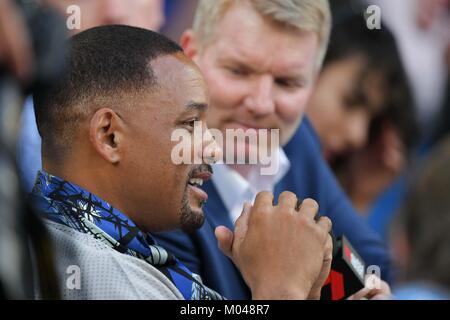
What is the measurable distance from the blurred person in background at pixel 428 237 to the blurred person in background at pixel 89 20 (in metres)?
0.70

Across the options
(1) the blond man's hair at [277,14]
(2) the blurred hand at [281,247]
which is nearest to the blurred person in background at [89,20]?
(1) the blond man's hair at [277,14]

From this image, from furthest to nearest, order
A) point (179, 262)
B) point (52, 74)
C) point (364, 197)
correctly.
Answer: point (364, 197), point (179, 262), point (52, 74)

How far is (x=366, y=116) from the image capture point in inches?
134

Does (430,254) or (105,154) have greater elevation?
(105,154)

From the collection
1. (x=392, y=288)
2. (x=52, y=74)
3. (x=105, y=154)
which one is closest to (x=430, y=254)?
(x=392, y=288)

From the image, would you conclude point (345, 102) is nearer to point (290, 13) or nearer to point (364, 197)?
point (364, 197)

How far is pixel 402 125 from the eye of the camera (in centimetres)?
345

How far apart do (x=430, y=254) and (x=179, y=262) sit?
1.69 ft

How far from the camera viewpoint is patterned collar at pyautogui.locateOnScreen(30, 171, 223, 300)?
72.7 inches

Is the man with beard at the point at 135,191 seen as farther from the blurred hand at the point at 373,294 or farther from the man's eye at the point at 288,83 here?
the man's eye at the point at 288,83

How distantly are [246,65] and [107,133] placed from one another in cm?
51

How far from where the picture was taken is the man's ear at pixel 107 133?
1.91 meters

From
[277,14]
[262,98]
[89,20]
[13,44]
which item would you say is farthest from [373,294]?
[13,44]
